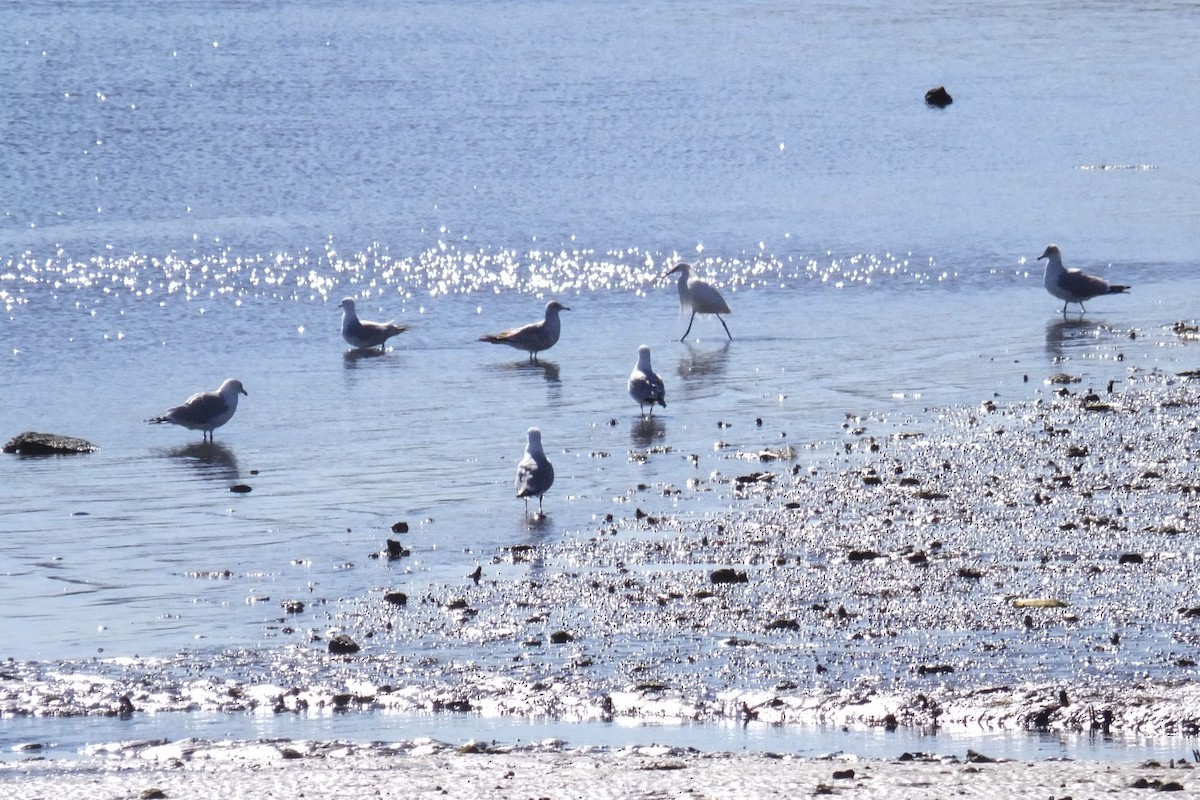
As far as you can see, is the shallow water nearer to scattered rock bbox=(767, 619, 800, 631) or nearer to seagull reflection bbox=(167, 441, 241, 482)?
seagull reflection bbox=(167, 441, 241, 482)

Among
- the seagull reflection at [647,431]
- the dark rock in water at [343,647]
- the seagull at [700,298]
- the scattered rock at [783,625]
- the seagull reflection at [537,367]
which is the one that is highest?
the seagull at [700,298]

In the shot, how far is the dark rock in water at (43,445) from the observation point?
14.6 m

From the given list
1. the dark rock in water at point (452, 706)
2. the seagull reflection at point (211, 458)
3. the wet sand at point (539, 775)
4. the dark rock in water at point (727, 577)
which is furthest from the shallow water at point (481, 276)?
the wet sand at point (539, 775)

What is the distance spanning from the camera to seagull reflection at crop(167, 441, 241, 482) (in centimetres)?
1393

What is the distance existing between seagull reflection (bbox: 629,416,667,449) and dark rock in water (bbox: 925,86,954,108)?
104 feet

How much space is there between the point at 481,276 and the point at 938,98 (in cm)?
2374

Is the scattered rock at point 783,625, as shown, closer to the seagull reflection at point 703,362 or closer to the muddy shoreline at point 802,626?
the muddy shoreline at point 802,626

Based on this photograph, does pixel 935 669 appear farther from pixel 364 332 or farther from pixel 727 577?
pixel 364 332

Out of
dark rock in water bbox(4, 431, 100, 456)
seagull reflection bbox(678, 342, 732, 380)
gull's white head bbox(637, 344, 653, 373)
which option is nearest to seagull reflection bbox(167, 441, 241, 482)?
dark rock in water bbox(4, 431, 100, 456)

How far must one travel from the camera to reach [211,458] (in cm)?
1462

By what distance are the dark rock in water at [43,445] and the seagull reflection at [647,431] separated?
13.8 ft

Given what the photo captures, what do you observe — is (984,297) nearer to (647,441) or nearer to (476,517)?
(647,441)

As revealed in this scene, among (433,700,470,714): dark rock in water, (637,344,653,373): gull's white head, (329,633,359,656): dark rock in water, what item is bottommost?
(433,700,470,714): dark rock in water

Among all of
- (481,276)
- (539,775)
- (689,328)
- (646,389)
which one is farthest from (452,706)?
(481,276)
